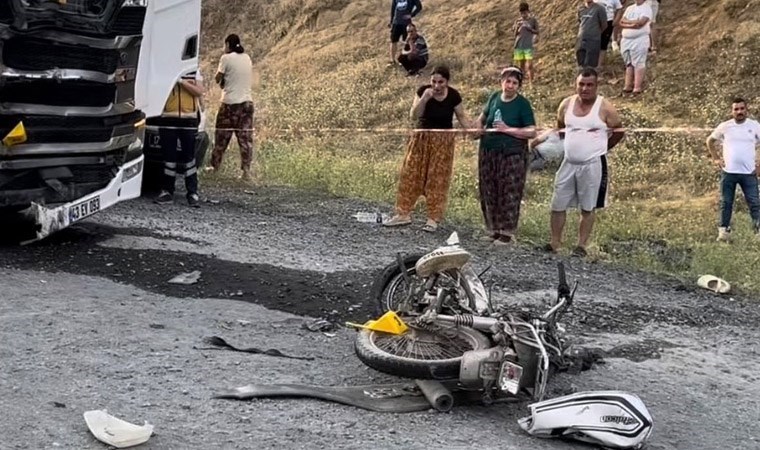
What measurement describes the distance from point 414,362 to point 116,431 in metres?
1.49

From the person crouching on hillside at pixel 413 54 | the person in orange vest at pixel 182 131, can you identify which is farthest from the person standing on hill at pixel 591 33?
the person in orange vest at pixel 182 131

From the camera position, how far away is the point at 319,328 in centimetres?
656

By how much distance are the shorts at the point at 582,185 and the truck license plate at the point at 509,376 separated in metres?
4.54

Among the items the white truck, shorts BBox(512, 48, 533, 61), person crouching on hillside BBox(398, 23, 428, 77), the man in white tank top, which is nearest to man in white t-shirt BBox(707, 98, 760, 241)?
the man in white tank top

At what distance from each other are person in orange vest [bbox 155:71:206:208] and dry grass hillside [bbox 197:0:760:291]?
2.60 metres

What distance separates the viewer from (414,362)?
5207mm

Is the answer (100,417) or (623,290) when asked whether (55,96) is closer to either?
(100,417)

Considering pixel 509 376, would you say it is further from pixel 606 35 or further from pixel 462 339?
pixel 606 35

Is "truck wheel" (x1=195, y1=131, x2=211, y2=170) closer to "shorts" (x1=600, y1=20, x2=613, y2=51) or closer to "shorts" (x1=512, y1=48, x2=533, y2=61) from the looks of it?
"shorts" (x1=600, y1=20, x2=613, y2=51)

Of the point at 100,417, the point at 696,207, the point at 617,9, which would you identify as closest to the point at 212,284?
the point at 100,417

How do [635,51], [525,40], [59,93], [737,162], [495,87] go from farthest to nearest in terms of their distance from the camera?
[495,87] < [525,40] < [635,51] < [737,162] < [59,93]

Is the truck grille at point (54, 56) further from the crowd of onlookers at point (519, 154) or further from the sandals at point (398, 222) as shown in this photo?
the sandals at point (398, 222)

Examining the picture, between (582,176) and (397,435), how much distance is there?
5079 millimetres

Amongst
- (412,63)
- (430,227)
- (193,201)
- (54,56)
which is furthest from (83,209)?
(412,63)
